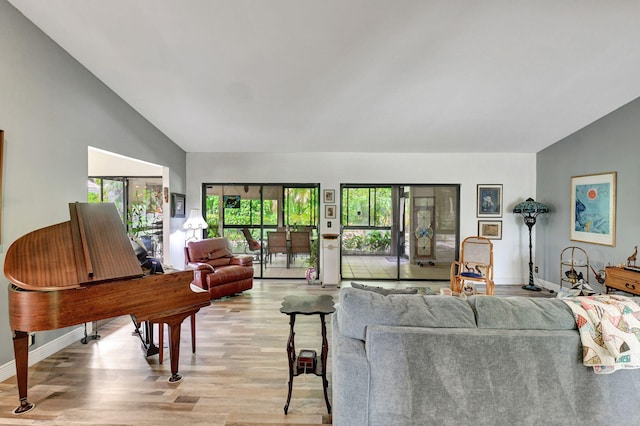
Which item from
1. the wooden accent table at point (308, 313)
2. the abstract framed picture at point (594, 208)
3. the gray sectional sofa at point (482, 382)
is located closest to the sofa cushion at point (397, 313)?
the gray sectional sofa at point (482, 382)

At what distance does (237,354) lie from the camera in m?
2.95

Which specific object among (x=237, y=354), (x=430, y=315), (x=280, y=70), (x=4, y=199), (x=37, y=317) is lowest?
(x=237, y=354)

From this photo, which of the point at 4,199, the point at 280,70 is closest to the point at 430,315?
the point at 280,70

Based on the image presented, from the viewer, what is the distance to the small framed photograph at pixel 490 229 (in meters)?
5.79

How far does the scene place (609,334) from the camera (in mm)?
1511

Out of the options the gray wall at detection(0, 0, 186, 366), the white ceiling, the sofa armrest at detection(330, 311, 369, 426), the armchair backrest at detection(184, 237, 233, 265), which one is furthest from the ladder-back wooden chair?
the gray wall at detection(0, 0, 186, 366)

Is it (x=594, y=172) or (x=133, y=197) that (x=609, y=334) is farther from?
(x=133, y=197)

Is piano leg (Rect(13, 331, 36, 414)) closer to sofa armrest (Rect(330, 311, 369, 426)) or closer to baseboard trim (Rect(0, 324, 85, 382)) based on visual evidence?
baseboard trim (Rect(0, 324, 85, 382))

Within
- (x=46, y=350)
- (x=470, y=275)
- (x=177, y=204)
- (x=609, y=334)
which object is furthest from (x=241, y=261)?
(x=609, y=334)

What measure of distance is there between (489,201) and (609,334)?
4.77 metres

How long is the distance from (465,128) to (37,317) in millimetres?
5491

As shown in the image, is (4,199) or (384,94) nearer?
(4,199)

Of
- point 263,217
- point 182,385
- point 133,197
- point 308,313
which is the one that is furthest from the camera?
point 133,197

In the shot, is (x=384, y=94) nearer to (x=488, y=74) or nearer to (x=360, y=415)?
(x=488, y=74)
